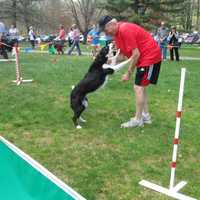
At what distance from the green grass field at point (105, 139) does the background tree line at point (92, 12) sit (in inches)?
1011

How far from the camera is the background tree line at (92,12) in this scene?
111ft

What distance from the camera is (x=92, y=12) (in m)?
52.6

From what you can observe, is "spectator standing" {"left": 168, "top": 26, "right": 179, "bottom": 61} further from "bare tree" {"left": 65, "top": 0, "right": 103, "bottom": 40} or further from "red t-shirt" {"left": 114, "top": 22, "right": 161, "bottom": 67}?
"bare tree" {"left": 65, "top": 0, "right": 103, "bottom": 40}

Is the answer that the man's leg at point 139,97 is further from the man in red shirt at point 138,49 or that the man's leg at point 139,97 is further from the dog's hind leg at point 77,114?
the dog's hind leg at point 77,114

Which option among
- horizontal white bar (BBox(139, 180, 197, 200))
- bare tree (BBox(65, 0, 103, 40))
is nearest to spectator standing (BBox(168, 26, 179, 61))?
horizontal white bar (BBox(139, 180, 197, 200))

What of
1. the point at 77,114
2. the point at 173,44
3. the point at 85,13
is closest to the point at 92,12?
the point at 85,13

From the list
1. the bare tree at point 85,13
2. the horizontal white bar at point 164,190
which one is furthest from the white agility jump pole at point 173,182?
the bare tree at point 85,13

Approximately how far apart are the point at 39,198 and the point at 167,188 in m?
1.66

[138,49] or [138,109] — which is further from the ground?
[138,49]

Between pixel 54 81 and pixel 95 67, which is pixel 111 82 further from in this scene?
pixel 95 67

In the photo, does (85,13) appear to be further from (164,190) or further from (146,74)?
(164,190)

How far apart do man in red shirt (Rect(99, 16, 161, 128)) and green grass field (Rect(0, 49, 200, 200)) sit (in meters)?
0.77

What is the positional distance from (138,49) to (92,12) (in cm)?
4844

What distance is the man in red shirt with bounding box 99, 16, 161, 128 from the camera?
540cm
